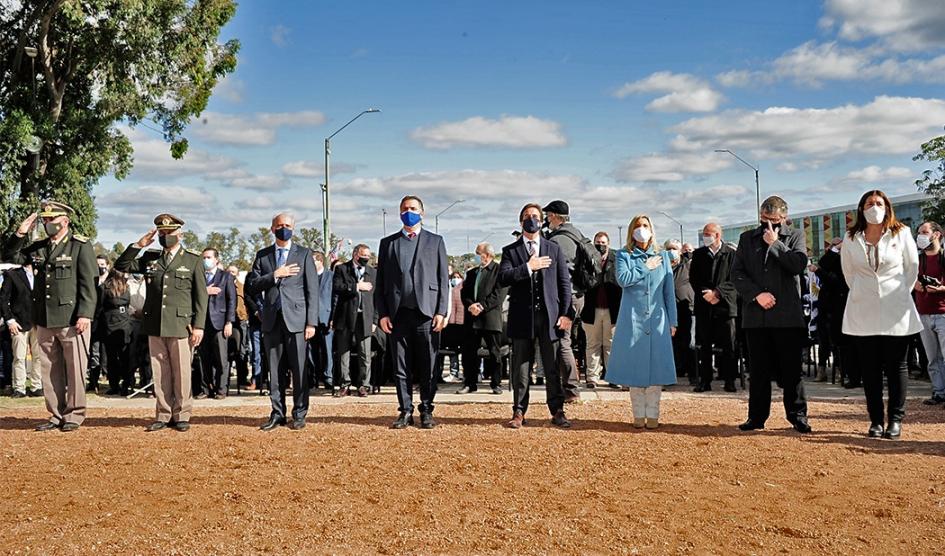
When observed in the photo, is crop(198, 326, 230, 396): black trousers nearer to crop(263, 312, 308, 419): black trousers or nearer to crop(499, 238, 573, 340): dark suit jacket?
crop(263, 312, 308, 419): black trousers

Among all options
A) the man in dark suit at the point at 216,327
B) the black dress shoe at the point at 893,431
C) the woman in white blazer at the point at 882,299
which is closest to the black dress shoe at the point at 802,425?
the woman in white blazer at the point at 882,299

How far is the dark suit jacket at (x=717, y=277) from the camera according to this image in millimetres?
12719

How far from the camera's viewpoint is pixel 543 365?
9695 millimetres

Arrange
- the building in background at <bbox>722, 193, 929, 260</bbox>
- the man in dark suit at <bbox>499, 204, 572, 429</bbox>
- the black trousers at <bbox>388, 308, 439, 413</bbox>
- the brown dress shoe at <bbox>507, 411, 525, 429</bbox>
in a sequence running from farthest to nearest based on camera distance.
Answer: the building in background at <bbox>722, 193, 929, 260</bbox>
the black trousers at <bbox>388, 308, 439, 413</bbox>
the man in dark suit at <bbox>499, 204, 572, 429</bbox>
the brown dress shoe at <bbox>507, 411, 525, 429</bbox>

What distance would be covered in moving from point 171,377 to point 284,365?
1.28 metres

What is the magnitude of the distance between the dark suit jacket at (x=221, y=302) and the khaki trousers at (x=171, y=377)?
3004 millimetres

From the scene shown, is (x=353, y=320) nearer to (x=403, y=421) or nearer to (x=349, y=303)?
(x=349, y=303)

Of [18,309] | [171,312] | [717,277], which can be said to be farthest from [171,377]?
[717,277]

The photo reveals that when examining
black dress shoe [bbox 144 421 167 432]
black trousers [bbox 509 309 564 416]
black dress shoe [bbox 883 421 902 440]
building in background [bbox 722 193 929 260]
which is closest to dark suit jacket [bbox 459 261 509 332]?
black trousers [bbox 509 309 564 416]

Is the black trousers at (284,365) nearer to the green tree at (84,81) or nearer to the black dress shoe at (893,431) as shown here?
the black dress shoe at (893,431)

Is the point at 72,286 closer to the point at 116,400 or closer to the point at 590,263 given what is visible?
the point at 116,400

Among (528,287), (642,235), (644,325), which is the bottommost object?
(644,325)

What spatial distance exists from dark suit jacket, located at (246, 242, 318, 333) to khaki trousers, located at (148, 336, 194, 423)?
0.93 metres

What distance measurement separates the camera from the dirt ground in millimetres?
5398
